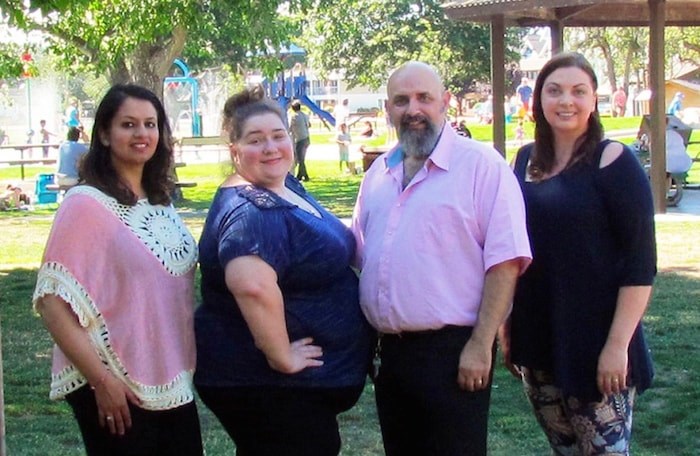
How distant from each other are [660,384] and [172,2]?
10.7 metres

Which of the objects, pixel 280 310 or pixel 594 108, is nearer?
pixel 280 310

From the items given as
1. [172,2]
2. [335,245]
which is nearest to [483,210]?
[335,245]

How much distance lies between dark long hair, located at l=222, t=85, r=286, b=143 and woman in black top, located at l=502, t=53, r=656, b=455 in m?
0.89

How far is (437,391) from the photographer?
11.8 feet

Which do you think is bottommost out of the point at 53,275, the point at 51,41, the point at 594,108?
the point at 53,275

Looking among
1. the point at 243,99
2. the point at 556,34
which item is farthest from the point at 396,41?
the point at 243,99

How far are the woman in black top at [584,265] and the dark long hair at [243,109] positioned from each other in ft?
2.91

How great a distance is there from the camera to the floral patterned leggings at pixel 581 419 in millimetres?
3594

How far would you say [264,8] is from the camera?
17453 mm

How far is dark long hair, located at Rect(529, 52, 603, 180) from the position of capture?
11.8 feet

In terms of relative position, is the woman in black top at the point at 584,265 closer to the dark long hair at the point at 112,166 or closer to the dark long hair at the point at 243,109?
the dark long hair at the point at 243,109

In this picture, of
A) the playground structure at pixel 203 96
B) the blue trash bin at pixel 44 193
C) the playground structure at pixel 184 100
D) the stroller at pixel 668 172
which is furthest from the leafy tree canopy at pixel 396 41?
the stroller at pixel 668 172

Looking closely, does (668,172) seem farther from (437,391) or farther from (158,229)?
(158,229)

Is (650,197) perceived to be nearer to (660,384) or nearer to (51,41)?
(660,384)
